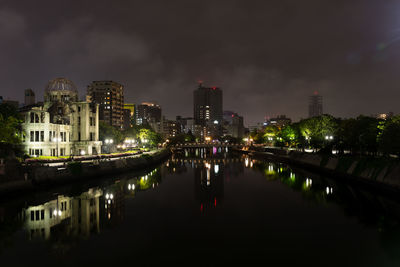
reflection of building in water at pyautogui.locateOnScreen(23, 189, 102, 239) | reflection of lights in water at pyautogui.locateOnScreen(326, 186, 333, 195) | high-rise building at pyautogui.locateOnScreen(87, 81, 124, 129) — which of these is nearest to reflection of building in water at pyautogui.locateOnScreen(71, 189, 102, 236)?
reflection of building in water at pyautogui.locateOnScreen(23, 189, 102, 239)

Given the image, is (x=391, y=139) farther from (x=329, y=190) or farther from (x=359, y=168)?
(x=329, y=190)

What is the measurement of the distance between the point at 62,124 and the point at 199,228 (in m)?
50.8

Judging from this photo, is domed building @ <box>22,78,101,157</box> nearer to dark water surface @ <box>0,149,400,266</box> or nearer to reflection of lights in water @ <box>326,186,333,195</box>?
dark water surface @ <box>0,149,400,266</box>

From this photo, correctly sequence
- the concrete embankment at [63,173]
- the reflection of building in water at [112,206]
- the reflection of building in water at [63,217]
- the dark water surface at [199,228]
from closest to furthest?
the dark water surface at [199,228] < the reflection of building in water at [63,217] < the reflection of building in water at [112,206] < the concrete embankment at [63,173]

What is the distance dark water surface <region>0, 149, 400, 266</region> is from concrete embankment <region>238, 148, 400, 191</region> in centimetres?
222

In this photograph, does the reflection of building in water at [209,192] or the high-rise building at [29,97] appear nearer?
the reflection of building in water at [209,192]

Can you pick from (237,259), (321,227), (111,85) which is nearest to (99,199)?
(237,259)

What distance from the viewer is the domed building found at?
180ft

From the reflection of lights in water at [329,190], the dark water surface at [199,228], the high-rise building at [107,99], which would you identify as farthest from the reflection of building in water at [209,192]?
the high-rise building at [107,99]

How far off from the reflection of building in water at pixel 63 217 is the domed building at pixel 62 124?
25621mm

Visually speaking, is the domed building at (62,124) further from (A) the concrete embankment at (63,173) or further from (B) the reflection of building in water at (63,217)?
(B) the reflection of building in water at (63,217)

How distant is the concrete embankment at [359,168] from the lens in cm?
3484

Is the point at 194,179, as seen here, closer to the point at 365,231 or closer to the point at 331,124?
the point at 365,231

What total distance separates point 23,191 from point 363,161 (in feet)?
172
